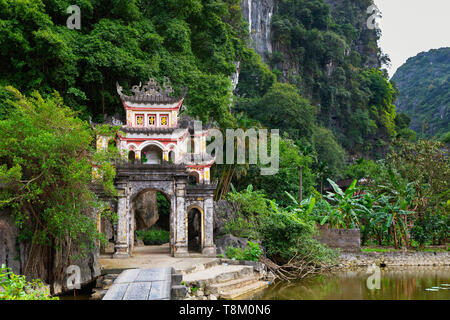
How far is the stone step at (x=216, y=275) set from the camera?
442 inches

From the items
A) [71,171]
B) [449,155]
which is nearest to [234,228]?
[71,171]

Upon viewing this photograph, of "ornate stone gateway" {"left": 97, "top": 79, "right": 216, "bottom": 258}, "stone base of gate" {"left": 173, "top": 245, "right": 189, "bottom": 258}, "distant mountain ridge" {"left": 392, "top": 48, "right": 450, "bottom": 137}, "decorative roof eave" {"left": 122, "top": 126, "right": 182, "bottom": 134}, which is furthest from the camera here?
"distant mountain ridge" {"left": 392, "top": 48, "right": 450, "bottom": 137}

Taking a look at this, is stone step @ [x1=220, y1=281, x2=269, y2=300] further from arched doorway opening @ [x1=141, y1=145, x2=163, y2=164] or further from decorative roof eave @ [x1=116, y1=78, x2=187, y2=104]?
decorative roof eave @ [x1=116, y1=78, x2=187, y2=104]

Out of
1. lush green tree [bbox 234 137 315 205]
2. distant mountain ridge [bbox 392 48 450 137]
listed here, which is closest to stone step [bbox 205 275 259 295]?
lush green tree [bbox 234 137 315 205]

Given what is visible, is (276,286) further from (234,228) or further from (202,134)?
(202,134)

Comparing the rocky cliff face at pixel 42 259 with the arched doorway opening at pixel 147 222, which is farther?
the arched doorway opening at pixel 147 222

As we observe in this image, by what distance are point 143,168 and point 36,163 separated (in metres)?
5.65

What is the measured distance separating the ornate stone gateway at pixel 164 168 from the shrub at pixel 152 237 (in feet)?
13.2

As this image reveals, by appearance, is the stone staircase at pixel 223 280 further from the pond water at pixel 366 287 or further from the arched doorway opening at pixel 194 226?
the arched doorway opening at pixel 194 226

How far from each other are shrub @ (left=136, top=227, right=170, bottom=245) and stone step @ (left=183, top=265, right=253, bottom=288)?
28.4 ft

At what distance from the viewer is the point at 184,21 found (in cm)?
2377

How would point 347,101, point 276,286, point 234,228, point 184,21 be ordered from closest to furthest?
point 276,286
point 234,228
point 184,21
point 347,101

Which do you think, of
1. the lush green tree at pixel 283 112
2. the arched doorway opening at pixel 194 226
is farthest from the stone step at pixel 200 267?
the lush green tree at pixel 283 112

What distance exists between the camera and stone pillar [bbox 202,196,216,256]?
53.2 feet
